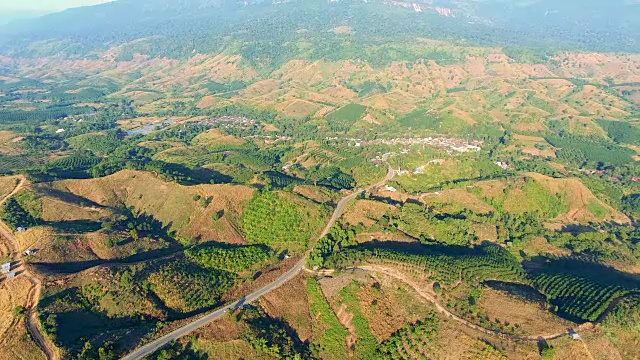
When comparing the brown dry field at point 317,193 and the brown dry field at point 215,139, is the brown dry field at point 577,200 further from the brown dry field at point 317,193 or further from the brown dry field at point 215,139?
the brown dry field at point 215,139

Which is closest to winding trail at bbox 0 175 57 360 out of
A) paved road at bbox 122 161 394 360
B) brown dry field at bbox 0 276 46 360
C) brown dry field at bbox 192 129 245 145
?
brown dry field at bbox 0 276 46 360

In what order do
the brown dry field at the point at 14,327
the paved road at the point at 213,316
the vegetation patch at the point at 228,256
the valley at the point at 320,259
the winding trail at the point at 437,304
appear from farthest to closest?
the vegetation patch at the point at 228,256 < the valley at the point at 320,259 < the paved road at the point at 213,316 < the winding trail at the point at 437,304 < the brown dry field at the point at 14,327

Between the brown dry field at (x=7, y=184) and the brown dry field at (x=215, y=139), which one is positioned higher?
the brown dry field at (x=7, y=184)

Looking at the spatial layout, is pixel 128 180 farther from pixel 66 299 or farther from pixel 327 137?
pixel 327 137

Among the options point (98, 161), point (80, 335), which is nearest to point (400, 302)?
point (80, 335)

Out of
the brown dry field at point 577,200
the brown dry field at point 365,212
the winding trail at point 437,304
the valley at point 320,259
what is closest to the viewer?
the winding trail at point 437,304

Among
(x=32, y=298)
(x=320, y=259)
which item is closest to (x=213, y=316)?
(x=320, y=259)

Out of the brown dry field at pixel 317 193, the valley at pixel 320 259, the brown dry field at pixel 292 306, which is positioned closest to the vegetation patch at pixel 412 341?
the valley at pixel 320 259

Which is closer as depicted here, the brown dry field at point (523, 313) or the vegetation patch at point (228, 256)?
the brown dry field at point (523, 313)

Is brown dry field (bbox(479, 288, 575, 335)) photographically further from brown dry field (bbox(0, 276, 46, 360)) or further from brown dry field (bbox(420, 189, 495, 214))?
brown dry field (bbox(0, 276, 46, 360))
